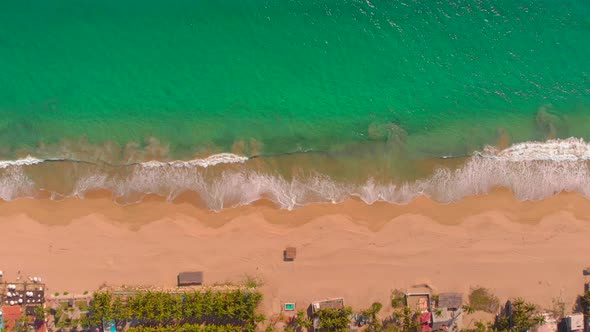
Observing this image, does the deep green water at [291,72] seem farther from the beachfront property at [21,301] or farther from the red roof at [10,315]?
the red roof at [10,315]

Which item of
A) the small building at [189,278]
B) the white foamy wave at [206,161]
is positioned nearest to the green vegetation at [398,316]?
the small building at [189,278]

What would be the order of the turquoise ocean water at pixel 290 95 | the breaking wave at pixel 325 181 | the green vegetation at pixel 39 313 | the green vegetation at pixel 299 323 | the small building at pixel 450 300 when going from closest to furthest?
1. the green vegetation at pixel 39 313
2. the green vegetation at pixel 299 323
3. the small building at pixel 450 300
4. the breaking wave at pixel 325 181
5. the turquoise ocean water at pixel 290 95

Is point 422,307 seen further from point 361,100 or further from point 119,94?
point 119,94

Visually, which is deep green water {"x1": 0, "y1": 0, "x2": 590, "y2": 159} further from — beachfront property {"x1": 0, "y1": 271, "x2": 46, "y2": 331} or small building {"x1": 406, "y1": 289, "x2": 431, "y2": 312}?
small building {"x1": 406, "y1": 289, "x2": 431, "y2": 312}

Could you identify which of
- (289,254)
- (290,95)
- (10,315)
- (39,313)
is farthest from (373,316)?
(10,315)

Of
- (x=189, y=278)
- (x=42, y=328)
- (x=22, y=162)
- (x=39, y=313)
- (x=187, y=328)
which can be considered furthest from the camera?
(x=22, y=162)

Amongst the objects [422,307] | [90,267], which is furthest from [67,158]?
[422,307]

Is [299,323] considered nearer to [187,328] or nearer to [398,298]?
[398,298]

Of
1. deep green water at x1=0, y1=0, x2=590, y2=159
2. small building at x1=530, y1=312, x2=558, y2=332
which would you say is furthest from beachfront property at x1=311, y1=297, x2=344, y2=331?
small building at x1=530, y1=312, x2=558, y2=332
